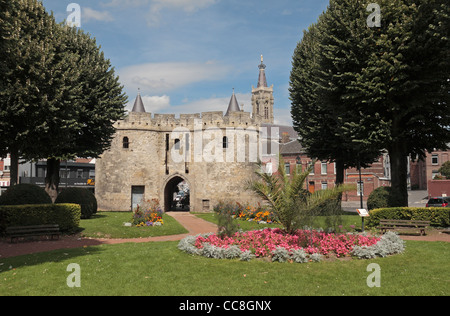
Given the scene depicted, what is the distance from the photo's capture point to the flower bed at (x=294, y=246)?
443 inches

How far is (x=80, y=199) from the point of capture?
24062 mm

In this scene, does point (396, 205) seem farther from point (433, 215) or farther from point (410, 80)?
point (410, 80)

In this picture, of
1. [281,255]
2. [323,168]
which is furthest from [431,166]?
[281,255]

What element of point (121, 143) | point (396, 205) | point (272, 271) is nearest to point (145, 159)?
point (121, 143)

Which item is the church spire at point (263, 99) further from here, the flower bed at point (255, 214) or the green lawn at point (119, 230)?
the green lawn at point (119, 230)

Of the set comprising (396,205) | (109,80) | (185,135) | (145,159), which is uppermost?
(109,80)

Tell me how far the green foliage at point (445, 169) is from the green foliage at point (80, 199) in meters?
53.2

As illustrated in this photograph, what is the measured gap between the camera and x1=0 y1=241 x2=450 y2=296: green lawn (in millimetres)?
8031

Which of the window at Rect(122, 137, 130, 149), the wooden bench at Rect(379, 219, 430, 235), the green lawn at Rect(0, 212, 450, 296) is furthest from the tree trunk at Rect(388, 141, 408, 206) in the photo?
the window at Rect(122, 137, 130, 149)

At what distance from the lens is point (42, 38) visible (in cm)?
1950

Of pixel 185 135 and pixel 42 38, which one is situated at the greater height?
pixel 42 38

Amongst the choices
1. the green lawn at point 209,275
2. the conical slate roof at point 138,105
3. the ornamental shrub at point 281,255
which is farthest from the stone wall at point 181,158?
the ornamental shrub at point 281,255

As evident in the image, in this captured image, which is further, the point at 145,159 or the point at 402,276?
the point at 145,159
